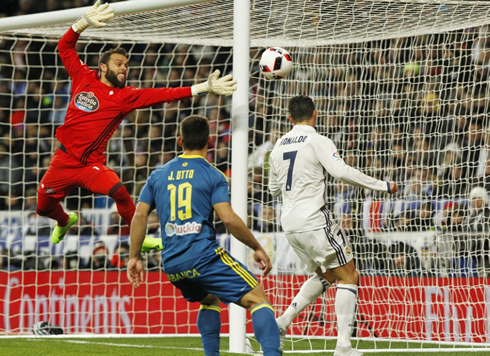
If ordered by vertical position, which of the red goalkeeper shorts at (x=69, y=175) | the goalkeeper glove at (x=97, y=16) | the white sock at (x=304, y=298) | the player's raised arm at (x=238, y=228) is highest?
the goalkeeper glove at (x=97, y=16)

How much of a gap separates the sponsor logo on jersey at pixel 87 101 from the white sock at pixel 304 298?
2264 mm

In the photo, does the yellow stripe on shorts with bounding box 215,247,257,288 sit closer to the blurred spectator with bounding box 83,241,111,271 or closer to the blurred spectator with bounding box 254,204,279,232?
the blurred spectator with bounding box 254,204,279,232

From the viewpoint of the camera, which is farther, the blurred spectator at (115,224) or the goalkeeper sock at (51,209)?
the blurred spectator at (115,224)

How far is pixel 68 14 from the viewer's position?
708 cm

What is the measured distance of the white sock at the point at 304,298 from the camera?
622 centimetres

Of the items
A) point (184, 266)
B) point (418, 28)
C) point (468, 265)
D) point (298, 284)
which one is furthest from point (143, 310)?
point (184, 266)

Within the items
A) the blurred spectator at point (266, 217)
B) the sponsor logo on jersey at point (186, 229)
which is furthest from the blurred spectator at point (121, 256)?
the sponsor logo on jersey at point (186, 229)

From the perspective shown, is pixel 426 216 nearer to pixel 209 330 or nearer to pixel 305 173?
pixel 305 173

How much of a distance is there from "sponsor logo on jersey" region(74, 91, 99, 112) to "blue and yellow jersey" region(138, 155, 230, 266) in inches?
85.6

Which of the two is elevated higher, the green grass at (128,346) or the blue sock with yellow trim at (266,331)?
the blue sock with yellow trim at (266,331)

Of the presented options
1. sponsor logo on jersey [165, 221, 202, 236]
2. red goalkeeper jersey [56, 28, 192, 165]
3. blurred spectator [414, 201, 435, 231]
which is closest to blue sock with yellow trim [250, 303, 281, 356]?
sponsor logo on jersey [165, 221, 202, 236]

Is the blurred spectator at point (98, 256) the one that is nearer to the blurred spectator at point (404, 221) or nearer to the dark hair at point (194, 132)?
the blurred spectator at point (404, 221)

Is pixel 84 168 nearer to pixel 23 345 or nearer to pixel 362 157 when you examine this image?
pixel 23 345

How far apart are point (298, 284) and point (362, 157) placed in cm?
164
